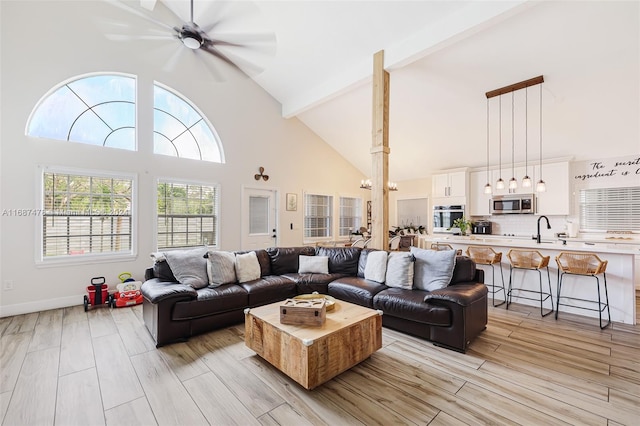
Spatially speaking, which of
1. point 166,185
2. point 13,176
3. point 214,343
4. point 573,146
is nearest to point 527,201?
point 573,146

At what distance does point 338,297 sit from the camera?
368 cm

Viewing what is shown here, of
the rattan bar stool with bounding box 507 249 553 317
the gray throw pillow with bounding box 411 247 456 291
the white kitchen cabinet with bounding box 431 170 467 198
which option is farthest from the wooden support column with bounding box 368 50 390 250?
the white kitchen cabinet with bounding box 431 170 467 198

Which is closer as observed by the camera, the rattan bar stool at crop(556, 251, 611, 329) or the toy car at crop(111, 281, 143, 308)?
the rattan bar stool at crop(556, 251, 611, 329)

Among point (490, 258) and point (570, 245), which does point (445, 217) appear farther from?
point (570, 245)

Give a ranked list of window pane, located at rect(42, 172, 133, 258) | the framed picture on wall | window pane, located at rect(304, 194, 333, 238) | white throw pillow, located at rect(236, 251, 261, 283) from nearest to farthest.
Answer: white throw pillow, located at rect(236, 251, 261, 283), window pane, located at rect(42, 172, 133, 258), the framed picture on wall, window pane, located at rect(304, 194, 333, 238)

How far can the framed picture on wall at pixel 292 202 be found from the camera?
6.75m

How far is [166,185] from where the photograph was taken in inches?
197

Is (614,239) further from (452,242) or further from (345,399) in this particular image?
(345,399)

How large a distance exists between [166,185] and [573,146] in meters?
7.55

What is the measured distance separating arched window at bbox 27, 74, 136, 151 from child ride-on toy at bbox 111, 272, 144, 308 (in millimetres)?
2189

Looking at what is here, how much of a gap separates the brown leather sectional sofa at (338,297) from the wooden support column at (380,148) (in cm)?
88

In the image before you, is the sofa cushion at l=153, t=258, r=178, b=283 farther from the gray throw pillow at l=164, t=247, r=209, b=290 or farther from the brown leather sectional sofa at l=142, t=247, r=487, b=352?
the gray throw pillow at l=164, t=247, r=209, b=290

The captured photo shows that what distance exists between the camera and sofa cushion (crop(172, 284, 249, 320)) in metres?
2.93

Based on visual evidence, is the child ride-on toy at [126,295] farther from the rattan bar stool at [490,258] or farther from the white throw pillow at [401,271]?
the rattan bar stool at [490,258]
